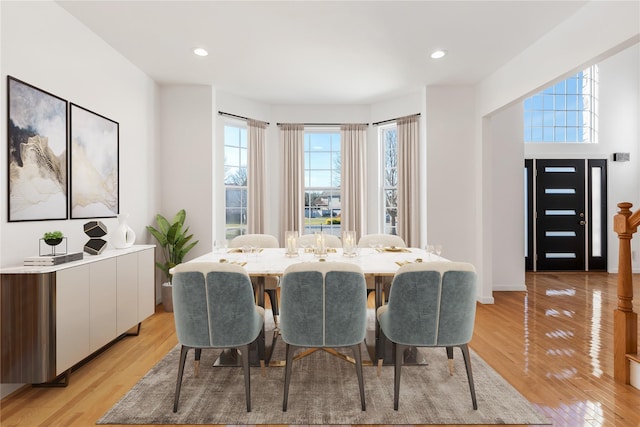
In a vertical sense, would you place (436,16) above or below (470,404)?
above

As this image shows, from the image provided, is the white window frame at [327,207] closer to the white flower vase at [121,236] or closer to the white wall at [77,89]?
the white wall at [77,89]

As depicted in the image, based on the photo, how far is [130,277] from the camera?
317 centimetres

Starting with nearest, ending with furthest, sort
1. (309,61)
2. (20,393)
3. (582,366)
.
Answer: (20,393) < (582,366) < (309,61)

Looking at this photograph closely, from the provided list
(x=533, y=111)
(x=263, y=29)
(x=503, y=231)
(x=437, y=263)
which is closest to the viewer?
(x=437, y=263)

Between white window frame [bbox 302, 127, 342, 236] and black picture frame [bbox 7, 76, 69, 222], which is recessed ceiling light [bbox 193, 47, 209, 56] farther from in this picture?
white window frame [bbox 302, 127, 342, 236]

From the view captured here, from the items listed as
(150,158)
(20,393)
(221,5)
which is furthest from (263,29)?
(20,393)

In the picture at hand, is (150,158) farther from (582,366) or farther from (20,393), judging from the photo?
(582,366)

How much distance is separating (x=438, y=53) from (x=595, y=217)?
493cm

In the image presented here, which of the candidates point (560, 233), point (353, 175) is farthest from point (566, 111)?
point (353, 175)

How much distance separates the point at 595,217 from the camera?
21.2ft

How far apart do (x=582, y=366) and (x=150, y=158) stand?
4.79 m

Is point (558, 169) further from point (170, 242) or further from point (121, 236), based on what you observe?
point (121, 236)

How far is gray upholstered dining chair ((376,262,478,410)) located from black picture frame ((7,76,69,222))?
8.43ft

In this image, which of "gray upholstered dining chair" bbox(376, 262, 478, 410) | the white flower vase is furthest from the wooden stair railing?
the white flower vase
